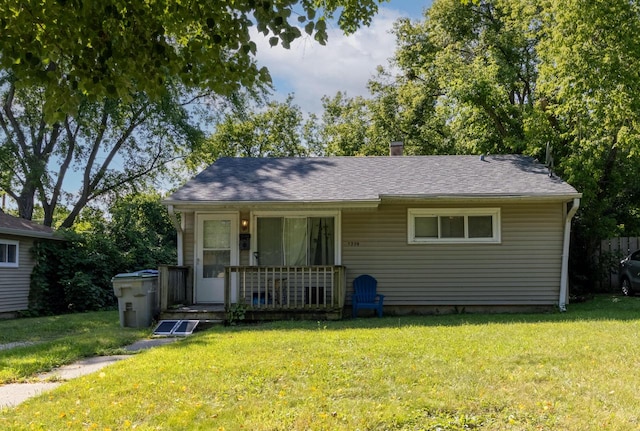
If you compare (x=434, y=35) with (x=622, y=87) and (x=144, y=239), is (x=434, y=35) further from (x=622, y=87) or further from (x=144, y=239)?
(x=144, y=239)

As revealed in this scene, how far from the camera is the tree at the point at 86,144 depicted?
22.3 meters

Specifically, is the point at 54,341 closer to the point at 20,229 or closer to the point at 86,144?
the point at 20,229

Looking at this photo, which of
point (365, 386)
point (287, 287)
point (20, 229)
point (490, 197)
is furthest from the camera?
point (20, 229)

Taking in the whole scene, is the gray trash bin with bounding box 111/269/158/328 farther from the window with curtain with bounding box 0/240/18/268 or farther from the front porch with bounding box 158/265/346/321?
the window with curtain with bounding box 0/240/18/268

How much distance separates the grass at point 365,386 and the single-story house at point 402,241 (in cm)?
353

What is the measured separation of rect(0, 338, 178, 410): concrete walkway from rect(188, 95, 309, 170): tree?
23.9 meters

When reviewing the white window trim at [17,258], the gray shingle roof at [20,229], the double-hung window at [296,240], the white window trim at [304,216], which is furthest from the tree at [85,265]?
the double-hung window at [296,240]

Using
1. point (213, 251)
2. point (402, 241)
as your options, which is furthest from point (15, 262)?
point (402, 241)

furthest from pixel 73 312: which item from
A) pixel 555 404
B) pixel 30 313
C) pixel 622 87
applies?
pixel 622 87

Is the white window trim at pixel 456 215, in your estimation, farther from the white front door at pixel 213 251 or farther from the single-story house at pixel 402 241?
the white front door at pixel 213 251

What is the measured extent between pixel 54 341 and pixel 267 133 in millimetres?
25172

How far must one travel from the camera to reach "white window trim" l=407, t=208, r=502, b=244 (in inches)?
459

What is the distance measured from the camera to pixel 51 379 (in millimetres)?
6016

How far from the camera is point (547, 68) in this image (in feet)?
47.7
